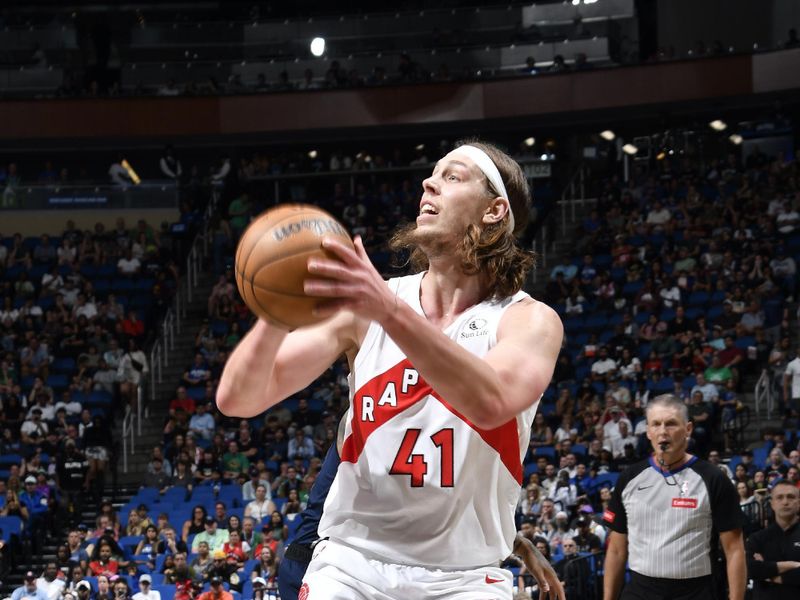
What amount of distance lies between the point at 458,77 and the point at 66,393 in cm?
1087

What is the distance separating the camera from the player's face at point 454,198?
358 cm

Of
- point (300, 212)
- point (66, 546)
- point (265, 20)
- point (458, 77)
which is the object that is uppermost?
point (265, 20)

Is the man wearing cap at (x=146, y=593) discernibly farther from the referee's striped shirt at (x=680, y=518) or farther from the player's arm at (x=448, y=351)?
the player's arm at (x=448, y=351)

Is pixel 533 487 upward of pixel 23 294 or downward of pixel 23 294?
downward

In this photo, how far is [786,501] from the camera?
8219 mm

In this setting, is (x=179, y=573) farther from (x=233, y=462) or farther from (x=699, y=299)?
(x=699, y=299)

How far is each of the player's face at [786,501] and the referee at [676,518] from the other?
4.06ft

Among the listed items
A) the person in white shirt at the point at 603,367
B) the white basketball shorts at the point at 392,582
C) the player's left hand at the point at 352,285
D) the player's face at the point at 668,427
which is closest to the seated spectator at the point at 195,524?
the person in white shirt at the point at 603,367

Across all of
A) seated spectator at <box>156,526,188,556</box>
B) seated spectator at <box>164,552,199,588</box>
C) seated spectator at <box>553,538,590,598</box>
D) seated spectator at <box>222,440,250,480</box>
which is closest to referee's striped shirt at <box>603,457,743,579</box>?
seated spectator at <box>553,538,590,598</box>

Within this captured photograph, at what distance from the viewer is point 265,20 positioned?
2961cm

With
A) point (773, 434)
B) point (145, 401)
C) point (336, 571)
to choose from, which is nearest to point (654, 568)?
point (336, 571)

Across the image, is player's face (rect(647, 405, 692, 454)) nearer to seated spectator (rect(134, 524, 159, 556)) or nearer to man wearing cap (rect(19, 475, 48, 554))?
seated spectator (rect(134, 524, 159, 556))

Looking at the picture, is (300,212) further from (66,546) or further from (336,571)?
(66,546)

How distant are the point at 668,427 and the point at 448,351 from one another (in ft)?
14.7
